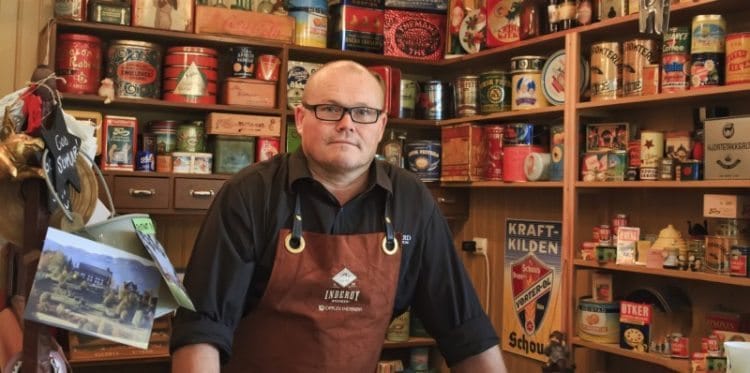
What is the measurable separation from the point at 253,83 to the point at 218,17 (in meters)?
0.32

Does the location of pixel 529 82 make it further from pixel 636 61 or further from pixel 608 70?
pixel 636 61

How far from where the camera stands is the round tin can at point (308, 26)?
3.53 m

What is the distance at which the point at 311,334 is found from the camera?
1761mm

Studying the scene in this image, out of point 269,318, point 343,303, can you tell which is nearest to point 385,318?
point 343,303

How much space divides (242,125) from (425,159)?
0.90 metres

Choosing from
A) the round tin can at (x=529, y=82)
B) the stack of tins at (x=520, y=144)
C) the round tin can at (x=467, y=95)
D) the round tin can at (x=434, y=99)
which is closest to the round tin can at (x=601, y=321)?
the stack of tins at (x=520, y=144)

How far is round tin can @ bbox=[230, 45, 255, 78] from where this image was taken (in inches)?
133

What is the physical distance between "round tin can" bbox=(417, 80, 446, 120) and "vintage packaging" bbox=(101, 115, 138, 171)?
140 centimetres

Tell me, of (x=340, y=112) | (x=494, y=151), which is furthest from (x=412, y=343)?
(x=340, y=112)

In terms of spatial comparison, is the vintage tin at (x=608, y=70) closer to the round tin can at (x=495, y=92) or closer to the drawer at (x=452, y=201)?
the round tin can at (x=495, y=92)

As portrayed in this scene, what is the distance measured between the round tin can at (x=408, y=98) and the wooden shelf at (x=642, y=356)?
1.39 metres

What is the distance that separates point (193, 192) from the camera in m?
3.26

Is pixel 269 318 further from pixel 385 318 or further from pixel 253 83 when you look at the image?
pixel 253 83

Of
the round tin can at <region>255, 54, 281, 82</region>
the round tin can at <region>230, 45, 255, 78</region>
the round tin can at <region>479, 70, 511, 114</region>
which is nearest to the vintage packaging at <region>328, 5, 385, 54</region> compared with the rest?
the round tin can at <region>255, 54, 281, 82</region>
